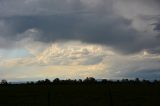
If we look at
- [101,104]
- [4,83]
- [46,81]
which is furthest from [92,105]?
[46,81]

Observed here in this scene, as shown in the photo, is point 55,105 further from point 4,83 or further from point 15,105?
point 4,83

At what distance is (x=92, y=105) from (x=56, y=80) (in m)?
106

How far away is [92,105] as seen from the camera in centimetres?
5453

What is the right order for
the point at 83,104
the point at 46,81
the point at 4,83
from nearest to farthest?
1. the point at 83,104
2. the point at 4,83
3. the point at 46,81

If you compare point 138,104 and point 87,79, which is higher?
point 87,79

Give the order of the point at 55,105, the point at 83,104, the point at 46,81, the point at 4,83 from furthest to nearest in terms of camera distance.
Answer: the point at 46,81, the point at 4,83, the point at 83,104, the point at 55,105

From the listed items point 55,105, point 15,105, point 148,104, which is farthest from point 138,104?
point 15,105

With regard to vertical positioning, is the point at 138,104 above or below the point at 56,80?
below

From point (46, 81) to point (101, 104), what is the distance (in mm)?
104093

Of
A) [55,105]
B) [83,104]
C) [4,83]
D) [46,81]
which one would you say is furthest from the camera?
[46,81]

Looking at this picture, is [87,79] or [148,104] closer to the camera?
[148,104]

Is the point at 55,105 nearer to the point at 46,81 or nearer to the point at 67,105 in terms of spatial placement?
the point at 67,105

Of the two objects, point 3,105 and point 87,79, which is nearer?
point 3,105

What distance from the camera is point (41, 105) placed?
5300 cm
